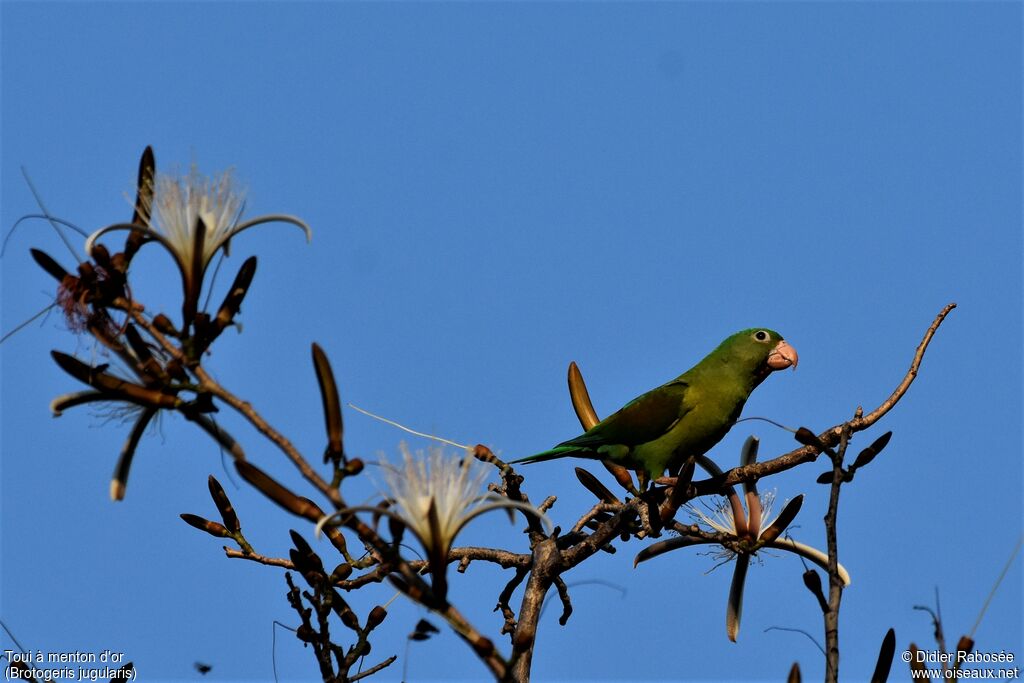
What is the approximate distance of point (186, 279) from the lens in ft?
11.6

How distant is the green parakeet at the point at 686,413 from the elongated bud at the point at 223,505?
92.2 inches

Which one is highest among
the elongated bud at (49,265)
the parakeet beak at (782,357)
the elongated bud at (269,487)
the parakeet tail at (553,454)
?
the parakeet beak at (782,357)

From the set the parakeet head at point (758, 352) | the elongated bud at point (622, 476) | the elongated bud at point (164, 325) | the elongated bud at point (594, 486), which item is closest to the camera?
the elongated bud at point (164, 325)

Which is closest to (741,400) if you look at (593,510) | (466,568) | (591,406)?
(591,406)

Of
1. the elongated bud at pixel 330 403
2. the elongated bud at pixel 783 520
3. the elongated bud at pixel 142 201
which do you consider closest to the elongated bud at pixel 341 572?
the elongated bud at pixel 330 403

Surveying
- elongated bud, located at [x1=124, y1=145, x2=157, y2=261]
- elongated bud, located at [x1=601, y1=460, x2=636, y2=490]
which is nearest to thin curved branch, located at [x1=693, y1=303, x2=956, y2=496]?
elongated bud, located at [x1=601, y1=460, x2=636, y2=490]

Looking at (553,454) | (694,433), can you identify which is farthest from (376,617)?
(694,433)

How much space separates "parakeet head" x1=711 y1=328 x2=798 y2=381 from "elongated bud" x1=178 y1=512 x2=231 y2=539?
357cm

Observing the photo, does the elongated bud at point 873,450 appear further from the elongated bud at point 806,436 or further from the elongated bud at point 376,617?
the elongated bud at point 376,617

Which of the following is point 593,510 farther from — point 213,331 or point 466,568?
point 213,331

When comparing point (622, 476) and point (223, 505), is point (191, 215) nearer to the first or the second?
point (223, 505)

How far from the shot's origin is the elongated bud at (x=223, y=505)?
427 cm

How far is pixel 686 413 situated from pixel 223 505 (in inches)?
123

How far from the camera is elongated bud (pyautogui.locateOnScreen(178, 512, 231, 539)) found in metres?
4.29
